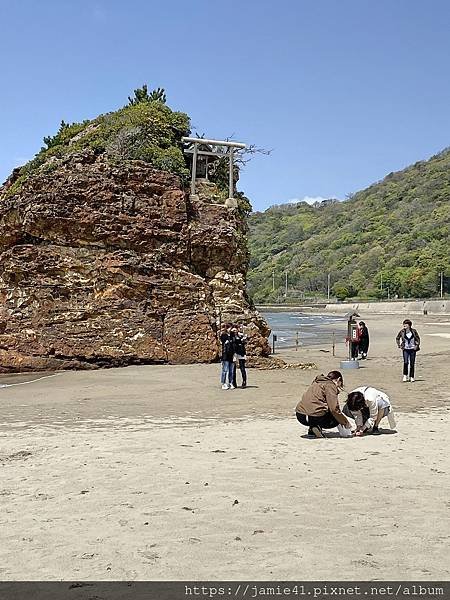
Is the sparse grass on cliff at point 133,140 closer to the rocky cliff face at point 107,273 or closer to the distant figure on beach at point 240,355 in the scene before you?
the rocky cliff face at point 107,273

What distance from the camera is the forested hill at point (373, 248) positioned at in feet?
400

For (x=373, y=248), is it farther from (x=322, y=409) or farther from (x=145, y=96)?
(x=322, y=409)

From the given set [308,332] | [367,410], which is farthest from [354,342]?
[308,332]

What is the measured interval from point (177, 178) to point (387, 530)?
1787 cm

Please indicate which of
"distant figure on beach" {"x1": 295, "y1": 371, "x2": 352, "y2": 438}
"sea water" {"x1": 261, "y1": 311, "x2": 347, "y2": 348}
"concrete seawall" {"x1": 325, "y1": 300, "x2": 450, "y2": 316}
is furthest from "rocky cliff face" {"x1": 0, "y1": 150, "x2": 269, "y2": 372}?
"concrete seawall" {"x1": 325, "y1": 300, "x2": 450, "y2": 316}

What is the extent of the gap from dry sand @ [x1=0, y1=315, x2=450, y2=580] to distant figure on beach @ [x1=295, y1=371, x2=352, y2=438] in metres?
0.24

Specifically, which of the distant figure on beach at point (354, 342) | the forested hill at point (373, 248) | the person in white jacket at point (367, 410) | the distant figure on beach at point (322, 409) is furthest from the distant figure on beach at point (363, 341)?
the forested hill at point (373, 248)

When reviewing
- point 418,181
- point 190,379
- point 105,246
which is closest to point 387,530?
point 190,379

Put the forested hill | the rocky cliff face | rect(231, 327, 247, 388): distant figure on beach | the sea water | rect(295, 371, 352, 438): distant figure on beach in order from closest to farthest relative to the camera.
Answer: rect(295, 371, 352, 438): distant figure on beach < rect(231, 327, 247, 388): distant figure on beach < the rocky cliff face < the sea water < the forested hill

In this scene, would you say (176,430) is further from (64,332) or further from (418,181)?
(418,181)

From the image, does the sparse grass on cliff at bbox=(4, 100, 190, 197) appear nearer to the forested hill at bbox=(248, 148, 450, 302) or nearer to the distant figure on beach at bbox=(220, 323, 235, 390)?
the distant figure on beach at bbox=(220, 323, 235, 390)

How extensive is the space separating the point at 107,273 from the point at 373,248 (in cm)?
13061

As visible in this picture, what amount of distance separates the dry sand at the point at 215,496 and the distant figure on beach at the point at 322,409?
241 millimetres

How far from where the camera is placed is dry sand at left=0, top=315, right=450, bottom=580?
15.8ft
